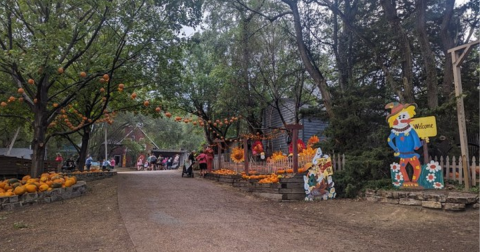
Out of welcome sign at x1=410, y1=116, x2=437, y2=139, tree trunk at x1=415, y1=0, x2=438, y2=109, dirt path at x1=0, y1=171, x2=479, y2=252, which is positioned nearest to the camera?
dirt path at x1=0, y1=171, x2=479, y2=252

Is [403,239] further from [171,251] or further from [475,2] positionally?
[475,2]

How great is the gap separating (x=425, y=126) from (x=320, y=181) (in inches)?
127

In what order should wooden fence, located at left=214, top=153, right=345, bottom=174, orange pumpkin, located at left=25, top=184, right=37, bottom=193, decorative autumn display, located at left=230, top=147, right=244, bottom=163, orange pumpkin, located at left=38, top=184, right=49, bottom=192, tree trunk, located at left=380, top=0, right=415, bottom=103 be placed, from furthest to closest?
decorative autumn display, located at left=230, top=147, right=244, bottom=163
tree trunk, located at left=380, top=0, right=415, bottom=103
wooden fence, located at left=214, top=153, right=345, bottom=174
orange pumpkin, located at left=38, top=184, right=49, bottom=192
orange pumpkin, located at left=25, top=184, right=37, bottom=193

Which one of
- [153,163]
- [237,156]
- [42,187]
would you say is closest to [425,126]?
[237,156]

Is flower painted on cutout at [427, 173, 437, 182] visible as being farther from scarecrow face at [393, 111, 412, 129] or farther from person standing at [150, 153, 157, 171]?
person standing at [150, 153, 157, 171]

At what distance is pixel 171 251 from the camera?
4.65m

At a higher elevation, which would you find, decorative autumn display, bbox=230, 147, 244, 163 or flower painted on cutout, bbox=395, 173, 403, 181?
decorative autumn display, bbox=230, 147, 244, 163

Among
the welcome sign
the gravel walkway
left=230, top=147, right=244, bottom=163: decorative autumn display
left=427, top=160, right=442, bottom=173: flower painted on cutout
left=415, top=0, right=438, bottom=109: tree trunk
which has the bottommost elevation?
the gravel walkway

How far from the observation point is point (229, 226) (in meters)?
6.41

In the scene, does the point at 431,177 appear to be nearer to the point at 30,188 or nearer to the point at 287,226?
the point at 287,226

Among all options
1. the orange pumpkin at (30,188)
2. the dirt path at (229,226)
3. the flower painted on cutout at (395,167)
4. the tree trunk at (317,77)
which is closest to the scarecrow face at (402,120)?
the flower painted on cutout at (395,167)

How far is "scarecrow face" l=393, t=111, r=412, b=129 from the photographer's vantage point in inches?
344

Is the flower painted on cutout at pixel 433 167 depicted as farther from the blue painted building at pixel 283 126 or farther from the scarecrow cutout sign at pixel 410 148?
the blue painted building at pixel 283 126

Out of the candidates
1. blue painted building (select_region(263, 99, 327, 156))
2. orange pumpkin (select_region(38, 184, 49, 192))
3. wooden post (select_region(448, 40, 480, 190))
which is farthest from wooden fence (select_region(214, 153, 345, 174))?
orange pumpkin (select_region(38, 184, 49, 192))
